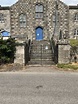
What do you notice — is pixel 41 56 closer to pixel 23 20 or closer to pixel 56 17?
pixel 56 17

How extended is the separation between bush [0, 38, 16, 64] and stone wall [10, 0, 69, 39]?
757 inches

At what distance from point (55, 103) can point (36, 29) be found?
31108 millimetres

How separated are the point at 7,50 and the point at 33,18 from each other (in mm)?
20257

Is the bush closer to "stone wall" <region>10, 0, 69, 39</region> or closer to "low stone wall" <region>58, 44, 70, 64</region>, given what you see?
"low stone wall" <region>58, 44, 70, 64</region>

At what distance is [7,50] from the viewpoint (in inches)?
713

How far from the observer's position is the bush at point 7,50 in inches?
708

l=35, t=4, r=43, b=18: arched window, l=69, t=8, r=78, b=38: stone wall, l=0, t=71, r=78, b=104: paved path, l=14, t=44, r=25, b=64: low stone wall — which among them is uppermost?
l=35, t=4, r=43, b=18: arched window

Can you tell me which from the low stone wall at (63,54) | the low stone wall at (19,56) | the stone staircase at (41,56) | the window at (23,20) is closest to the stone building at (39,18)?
the window at (23,20)

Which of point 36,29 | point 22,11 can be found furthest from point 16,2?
point 36,29

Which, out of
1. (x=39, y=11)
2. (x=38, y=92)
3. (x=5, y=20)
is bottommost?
(x=38, y=92)

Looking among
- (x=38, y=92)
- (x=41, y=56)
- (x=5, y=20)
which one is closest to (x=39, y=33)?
(x=5, y=20)

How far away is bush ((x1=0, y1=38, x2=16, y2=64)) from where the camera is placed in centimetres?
1798

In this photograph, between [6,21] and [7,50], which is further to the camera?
[6,21]

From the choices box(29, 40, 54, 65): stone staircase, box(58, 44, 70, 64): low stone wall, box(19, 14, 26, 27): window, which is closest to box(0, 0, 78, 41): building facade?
box(19, 14, 26, 27): window
